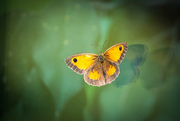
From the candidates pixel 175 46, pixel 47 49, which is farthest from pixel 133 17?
pixel 47 49

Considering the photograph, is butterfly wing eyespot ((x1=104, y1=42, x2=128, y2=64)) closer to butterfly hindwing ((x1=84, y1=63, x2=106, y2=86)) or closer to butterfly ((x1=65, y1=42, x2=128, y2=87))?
butterfly ((x1=65, y1=42, x2=128, y2=87))

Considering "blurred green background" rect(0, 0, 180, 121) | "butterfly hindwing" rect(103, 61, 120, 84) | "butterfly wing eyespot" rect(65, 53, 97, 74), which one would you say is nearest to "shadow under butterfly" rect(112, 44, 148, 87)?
"blurred green background" rect(0, 0, 180, 121)

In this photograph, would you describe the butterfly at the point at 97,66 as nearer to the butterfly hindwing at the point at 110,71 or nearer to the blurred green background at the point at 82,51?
the butterfly hindwing at the point at 110,71

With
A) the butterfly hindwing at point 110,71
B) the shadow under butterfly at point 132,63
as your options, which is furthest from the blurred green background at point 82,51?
the butterfly hindwing at point 110,71

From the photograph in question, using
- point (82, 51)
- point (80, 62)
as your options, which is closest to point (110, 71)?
point (80, 62)

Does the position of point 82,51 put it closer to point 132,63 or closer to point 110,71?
point 110,71

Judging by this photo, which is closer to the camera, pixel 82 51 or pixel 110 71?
pixel 110 71

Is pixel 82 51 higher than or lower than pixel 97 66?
higher

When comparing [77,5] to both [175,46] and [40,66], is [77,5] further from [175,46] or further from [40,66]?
[175,46]
